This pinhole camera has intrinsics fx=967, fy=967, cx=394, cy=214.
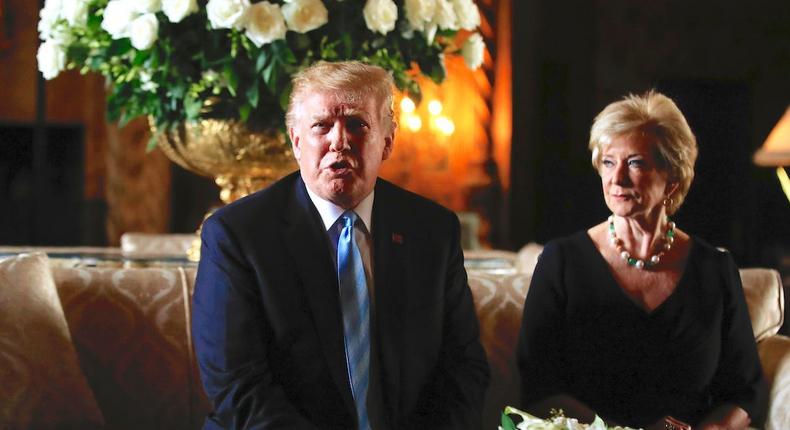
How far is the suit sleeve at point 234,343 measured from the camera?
162cm

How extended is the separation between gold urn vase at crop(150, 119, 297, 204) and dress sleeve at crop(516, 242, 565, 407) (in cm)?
91

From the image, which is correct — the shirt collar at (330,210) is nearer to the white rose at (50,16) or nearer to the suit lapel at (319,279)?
the suit lapel at (319,279)

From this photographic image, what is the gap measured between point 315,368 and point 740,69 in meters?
6.81

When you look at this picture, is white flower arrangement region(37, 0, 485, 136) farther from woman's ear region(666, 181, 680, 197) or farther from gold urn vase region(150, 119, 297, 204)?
woman's ear region(666, 181, 680, 197)

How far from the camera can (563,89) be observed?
300 inches

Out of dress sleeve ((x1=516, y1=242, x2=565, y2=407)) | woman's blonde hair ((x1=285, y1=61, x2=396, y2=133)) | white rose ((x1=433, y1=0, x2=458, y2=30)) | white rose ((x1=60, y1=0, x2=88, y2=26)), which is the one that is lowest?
dress sleeve ((x1=516, y1=242, x2=565, y2=407))

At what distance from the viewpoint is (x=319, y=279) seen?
66.2 inches

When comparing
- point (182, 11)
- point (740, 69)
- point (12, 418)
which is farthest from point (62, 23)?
point (740, 69)

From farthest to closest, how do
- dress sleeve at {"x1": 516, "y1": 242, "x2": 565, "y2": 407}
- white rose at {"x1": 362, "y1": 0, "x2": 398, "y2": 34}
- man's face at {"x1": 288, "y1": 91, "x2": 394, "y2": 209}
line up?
white rose at {"x1": 362, "y1": 0, "x2": 398, "y2": 34}
dress sleeve at {"x1": 516, "y1": 242, "x2": 565, "y2": 407}
man's face at {"x1": 288, "y1": 91, "x2": 394, "y2": 209}

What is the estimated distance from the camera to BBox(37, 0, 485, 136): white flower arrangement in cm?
223

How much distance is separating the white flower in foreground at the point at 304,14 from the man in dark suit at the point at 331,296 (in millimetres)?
583

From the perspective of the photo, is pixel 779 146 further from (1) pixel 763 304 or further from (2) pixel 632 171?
(2) pixel 632 171

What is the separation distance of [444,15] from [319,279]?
97 centimetres

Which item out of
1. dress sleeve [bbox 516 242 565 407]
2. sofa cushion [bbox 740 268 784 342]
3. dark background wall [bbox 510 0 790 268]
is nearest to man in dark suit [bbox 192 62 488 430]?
dress sleeve [bbox 516 242 565 407]
